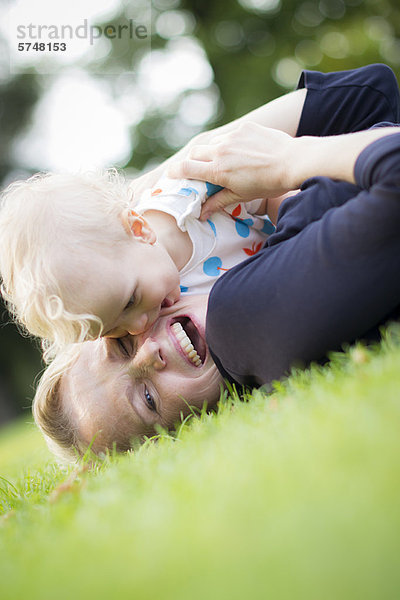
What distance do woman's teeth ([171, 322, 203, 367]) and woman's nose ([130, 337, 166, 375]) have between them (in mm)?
97

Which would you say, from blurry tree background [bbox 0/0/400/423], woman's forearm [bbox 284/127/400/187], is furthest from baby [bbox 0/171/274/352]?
blurry tree background [bbox 0/0/400/423]

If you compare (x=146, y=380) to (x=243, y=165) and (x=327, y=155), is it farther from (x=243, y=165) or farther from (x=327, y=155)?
(x=327, y=155)

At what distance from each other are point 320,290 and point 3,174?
54.2 feet

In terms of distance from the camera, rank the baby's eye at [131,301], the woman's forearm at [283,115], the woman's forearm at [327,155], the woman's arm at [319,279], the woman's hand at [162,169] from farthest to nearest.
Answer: the woman's hand at [162,169], the woman's forearm at [283,115], the baby's eye at [131,301], the woman's forearm at [327,155], the woman's arm at [319,279]

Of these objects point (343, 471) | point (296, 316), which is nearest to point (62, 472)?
point (296, 316)

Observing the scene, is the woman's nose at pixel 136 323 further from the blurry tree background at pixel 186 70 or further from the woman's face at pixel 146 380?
the blurry tree background at pixel 186 70

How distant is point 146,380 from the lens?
8.08ft

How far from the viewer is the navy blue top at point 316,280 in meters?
1.64

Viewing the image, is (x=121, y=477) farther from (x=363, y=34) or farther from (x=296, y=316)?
(x=363, y=34)

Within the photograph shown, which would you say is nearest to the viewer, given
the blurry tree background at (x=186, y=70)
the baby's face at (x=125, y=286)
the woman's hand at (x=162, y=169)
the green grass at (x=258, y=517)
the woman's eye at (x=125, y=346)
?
the green grass at (x=258, y=517)

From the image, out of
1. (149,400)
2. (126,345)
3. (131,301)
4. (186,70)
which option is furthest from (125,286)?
(186,70)

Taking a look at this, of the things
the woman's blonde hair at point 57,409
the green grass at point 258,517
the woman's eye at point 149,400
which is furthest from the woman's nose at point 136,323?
the green grass at point 258,517

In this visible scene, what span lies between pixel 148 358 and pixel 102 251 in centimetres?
50

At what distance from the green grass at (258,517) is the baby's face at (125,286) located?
2.36 ft
